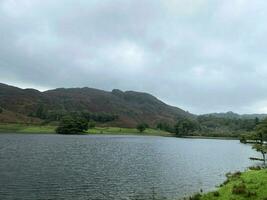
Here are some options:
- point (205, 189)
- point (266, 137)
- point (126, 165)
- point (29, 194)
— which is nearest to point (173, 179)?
point (205, 189)

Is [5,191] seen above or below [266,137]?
below

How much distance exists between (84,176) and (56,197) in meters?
19.1

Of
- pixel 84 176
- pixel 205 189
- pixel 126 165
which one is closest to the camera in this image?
pixel 205 189

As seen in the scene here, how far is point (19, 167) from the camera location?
74.7m

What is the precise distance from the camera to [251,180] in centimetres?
4278

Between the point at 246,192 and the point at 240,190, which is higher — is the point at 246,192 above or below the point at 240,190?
below

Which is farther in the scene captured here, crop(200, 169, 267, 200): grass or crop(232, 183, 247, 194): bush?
crop(232, 183, 247, 194): bush

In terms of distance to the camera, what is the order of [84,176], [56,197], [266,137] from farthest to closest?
[266,137] → [84,176] → [56,197]

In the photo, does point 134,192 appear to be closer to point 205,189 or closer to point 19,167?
point 205,189

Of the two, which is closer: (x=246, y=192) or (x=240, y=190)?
(x=246, y=192)

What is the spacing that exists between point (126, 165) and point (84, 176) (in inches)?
887

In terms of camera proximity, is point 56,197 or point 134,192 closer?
point 56,197

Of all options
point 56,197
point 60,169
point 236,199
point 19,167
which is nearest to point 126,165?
point 60,169

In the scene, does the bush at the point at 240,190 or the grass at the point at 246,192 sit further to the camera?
the bush at the point at 240,190
